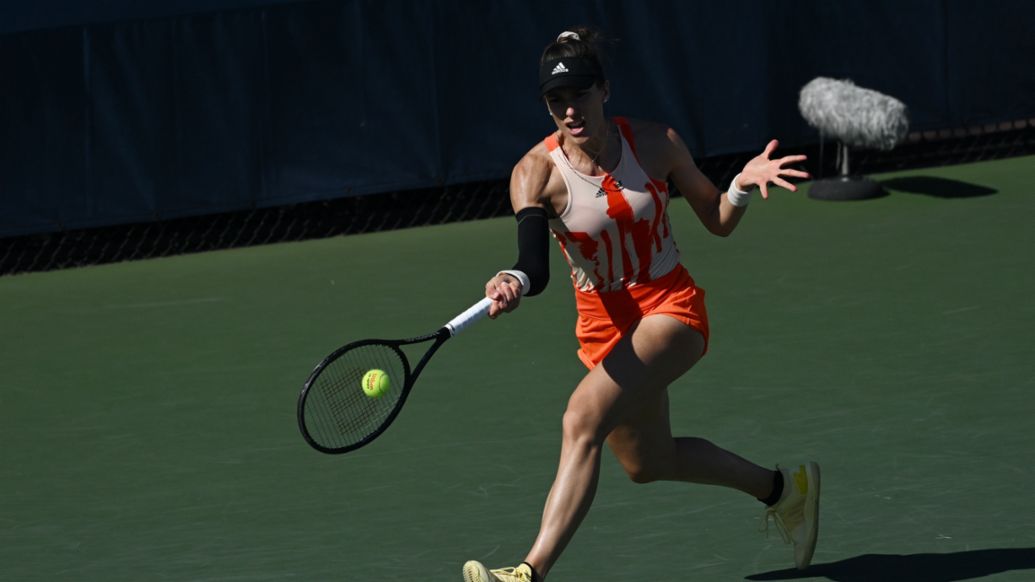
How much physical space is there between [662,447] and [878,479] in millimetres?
1272

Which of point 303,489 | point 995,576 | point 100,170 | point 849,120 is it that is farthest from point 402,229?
point 995,576

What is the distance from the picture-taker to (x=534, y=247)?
538 cm

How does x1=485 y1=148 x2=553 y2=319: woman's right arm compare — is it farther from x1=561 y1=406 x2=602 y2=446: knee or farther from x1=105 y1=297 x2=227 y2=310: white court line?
x1=105 y1=297 x2=227 y2=310: white court line

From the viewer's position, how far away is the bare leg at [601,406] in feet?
17.2

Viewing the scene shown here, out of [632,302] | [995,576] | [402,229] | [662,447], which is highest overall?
[632,302]

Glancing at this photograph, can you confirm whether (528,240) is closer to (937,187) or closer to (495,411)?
(495,411)

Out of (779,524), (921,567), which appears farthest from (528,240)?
(921,567)

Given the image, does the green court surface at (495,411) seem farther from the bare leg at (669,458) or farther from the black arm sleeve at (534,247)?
the black arm sleeve at (534,247)

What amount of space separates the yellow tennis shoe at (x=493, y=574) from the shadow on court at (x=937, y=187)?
7.63 metres

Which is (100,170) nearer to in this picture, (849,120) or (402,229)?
(402,229)

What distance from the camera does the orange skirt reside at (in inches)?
219

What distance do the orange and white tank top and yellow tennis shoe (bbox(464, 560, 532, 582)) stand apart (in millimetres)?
993

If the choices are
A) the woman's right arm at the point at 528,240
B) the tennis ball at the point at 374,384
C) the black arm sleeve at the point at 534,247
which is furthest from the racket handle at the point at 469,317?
the tennis ball at the point at 374,384

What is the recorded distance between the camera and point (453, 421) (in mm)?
7684
